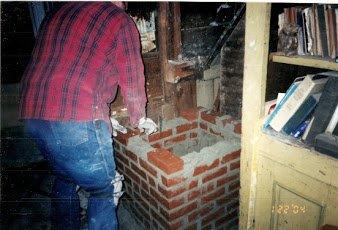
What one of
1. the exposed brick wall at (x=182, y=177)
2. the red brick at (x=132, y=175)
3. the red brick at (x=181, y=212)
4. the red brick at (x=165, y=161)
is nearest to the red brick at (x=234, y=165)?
the exposed brick wall at (x=182, y=177)

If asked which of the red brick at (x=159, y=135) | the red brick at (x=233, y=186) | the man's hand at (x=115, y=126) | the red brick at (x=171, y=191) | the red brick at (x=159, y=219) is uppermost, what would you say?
the man's hand at (x=115, y=126)

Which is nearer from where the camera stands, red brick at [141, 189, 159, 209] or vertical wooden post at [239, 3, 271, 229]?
vertical wooden post at [239, 3, 271, 229]

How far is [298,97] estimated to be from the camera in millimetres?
1456

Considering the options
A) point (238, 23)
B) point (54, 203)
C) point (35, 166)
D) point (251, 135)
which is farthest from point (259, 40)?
point (35, 166)

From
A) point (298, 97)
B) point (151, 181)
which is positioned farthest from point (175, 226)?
point (298, 97)

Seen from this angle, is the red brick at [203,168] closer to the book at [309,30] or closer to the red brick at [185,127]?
the red brick at [185,127]

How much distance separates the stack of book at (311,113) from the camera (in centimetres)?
133

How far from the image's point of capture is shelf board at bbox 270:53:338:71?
1279 mm

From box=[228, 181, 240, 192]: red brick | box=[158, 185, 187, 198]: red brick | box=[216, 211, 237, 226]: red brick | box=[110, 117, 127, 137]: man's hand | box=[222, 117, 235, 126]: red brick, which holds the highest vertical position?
box=[110, 117, 127, 137]: man's hand

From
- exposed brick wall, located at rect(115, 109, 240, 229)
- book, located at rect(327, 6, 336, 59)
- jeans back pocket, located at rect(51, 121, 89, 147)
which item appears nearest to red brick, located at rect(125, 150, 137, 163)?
exposed brick wall, located at rect(115, 109, 240, 229)

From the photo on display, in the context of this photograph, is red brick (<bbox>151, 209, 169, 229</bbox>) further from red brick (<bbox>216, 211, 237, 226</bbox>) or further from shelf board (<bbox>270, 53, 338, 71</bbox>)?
shelf board (<bbox>270, 53, 338, 71</bbox>)

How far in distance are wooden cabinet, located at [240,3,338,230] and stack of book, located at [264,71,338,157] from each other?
0.19 ft

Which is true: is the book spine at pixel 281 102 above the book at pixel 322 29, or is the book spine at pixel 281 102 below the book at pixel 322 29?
below
